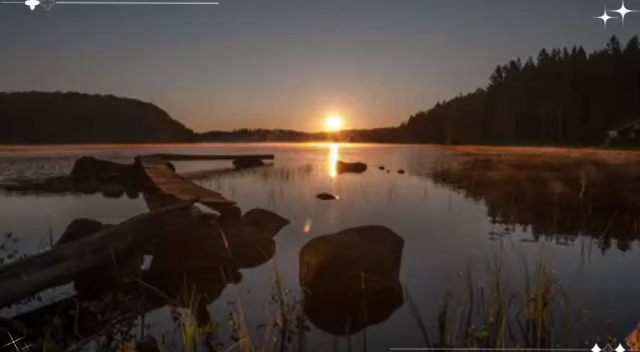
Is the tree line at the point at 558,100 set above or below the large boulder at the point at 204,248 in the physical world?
above

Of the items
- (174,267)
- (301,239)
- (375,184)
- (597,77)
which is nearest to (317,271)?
(174,267)

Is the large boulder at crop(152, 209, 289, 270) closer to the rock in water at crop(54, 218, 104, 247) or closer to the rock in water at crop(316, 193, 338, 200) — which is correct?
the rock in water at crop(54, 218, 104, 247)

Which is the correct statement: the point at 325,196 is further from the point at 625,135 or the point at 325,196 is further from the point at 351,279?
the point at 625,135

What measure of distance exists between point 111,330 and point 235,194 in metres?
18.5

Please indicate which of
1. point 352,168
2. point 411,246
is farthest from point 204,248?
point 352,168

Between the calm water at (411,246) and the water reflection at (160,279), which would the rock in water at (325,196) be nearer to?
the calm water at (411,246)

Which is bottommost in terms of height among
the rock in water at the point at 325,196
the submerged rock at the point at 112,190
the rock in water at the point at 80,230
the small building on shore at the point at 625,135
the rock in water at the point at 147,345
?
the submerged rock at the point at 112,190

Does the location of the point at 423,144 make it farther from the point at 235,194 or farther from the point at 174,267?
the point at 174,267

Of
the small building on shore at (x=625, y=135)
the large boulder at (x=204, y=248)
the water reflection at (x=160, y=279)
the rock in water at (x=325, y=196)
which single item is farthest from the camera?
the small building on shore at (x=625, y=135)

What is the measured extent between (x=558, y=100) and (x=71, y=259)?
239 ft

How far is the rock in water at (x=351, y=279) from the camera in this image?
8.41 m

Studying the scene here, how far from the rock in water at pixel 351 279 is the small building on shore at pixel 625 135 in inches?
2534

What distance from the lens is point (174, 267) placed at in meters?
11.2

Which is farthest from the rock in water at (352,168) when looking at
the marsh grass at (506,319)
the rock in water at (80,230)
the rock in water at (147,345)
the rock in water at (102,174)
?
the rock in water at (147,345)
